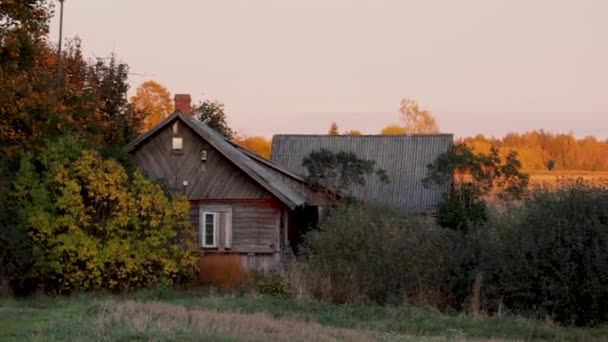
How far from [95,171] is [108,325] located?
14.5 meters

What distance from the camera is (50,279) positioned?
1120 inches

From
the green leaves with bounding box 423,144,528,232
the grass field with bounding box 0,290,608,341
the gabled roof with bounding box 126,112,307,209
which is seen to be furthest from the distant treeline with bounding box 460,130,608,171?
the grass field with bounding box 0,290,608,341

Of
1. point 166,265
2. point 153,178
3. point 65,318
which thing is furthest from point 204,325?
point 153,178

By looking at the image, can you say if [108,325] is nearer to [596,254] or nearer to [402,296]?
[402,296]

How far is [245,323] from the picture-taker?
54.1 feet

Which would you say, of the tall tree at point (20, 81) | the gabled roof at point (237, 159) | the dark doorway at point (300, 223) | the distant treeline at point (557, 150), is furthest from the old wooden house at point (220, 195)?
the distant treeline at point (557, 150)

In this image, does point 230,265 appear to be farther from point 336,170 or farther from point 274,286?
point 336,170

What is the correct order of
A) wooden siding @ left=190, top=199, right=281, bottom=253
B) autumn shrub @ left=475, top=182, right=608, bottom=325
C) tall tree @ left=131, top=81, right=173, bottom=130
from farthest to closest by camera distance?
tall tree @ left=131, top=81, right=173, bottom=130 < wooden siding @ left=190, top=199, right=281, bottom=253 < autumn shrub @ left=475, top=182, right=608, bottom=325

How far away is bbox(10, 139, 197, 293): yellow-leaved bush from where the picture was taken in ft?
92.0

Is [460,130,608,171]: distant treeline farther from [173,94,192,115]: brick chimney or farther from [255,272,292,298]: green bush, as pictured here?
[255,272,292,298]: green bush

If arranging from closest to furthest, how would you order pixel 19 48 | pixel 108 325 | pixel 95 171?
pixel 108 325
pixel 19 48
pixel 95 171

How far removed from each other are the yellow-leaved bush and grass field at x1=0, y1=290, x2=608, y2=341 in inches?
51.6

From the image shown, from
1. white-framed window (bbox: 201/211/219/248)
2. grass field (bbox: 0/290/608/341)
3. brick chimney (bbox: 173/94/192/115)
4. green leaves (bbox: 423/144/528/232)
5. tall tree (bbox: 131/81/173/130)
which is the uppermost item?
tall tree (bbox: 131/81/173/130)

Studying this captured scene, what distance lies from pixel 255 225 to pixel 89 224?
7.08 meters
